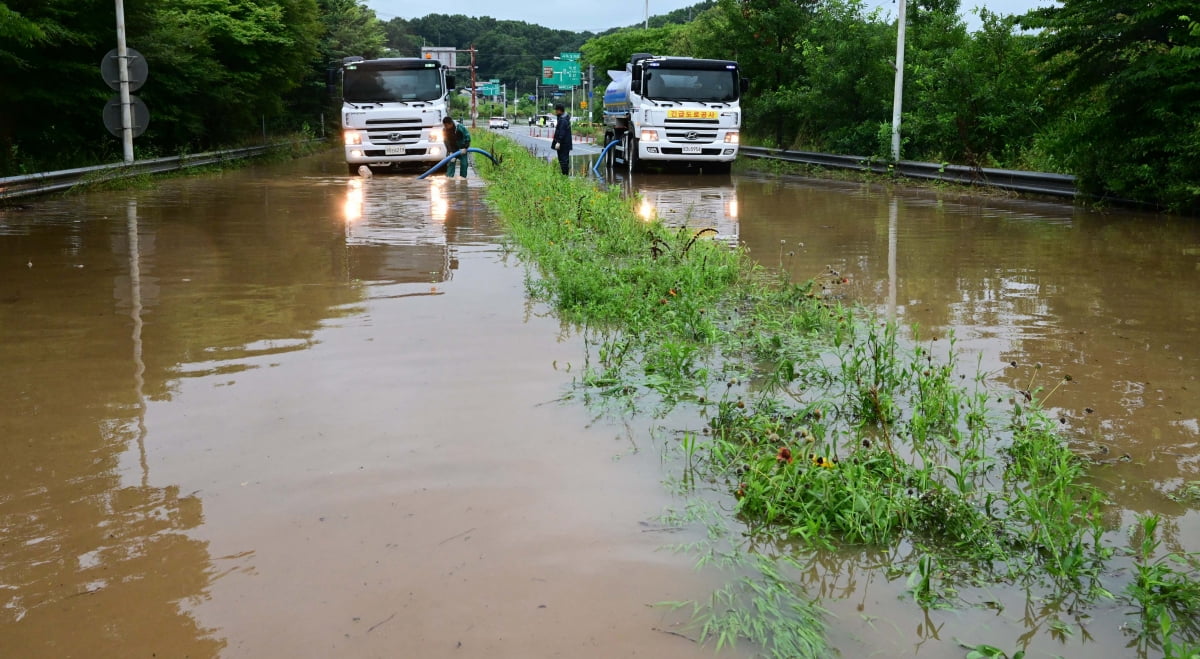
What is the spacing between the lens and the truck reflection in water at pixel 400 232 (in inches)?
410

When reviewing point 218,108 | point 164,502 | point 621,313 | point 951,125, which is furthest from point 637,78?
point 164,502

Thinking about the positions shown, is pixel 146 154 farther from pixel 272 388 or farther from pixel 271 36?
pixel 272 388

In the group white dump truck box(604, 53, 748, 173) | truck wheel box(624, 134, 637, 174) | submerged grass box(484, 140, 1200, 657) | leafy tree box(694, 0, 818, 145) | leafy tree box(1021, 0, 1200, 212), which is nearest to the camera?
submerged grass box(484, 140, 1200, 657)

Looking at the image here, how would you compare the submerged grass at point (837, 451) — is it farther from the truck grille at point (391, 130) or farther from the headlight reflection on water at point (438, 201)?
the truck grille at point (391, 130)

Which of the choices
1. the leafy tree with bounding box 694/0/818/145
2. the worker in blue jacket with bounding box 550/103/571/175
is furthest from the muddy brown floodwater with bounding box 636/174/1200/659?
the leafy tree with bounding box 694/0/818/145

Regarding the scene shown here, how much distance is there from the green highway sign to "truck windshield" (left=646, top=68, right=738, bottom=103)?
2726 inches

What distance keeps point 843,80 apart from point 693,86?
13.6 feet

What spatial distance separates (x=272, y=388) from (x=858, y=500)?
3.41 meters

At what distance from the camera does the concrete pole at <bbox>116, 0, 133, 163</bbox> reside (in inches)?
830

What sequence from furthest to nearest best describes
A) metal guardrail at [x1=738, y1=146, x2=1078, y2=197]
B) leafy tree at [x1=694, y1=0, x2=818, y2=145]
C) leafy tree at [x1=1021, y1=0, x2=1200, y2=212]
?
leafy tree at [x1=694, y1=0, x2=818, y2=145] → metal guardrail at [x1=738, y1=146, x2=1078, y2=197] → leafy tree at [x1=1021, y1=0, x2=1200, y2=212]

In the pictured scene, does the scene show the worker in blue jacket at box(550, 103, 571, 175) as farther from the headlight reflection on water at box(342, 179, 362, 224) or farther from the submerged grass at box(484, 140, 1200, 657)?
the submerged grass at box(484, 140, 1200, 657)

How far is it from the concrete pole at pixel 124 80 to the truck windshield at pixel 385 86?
5.17m

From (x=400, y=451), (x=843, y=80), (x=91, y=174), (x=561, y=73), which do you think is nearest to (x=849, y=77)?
(x=843, y=80)

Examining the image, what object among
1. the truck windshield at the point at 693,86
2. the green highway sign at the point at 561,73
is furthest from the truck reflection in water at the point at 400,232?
the green highway sign at the point at 561,73
